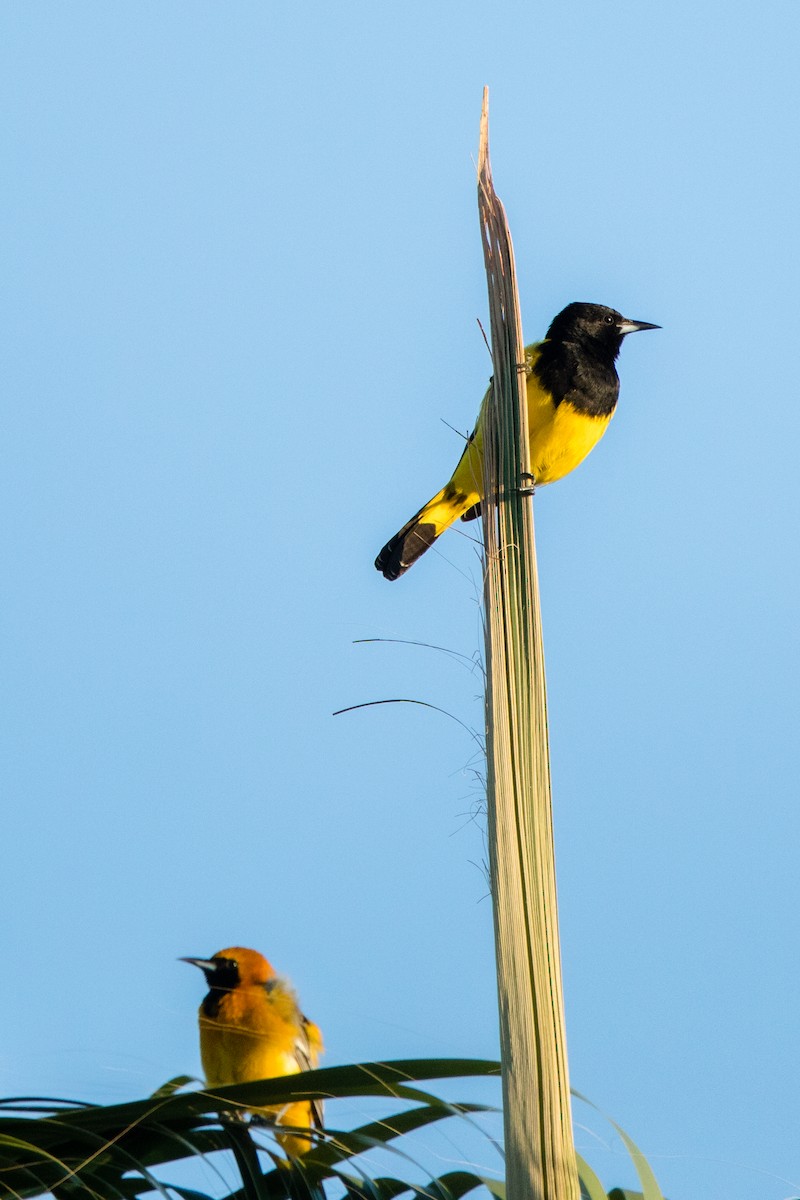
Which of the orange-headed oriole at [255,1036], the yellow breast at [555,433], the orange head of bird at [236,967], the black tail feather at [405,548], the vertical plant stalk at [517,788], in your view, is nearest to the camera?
the vertical plant stalk at [517,788]

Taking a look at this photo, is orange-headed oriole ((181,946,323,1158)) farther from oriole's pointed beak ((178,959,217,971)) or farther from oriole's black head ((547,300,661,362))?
oriole's black head ((547,300,661,362))

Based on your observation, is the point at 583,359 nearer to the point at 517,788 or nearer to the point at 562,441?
the point at 562,441

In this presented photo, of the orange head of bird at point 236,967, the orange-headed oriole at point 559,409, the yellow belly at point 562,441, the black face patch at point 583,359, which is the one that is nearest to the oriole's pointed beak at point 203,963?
the orange head of bird at point 236,967

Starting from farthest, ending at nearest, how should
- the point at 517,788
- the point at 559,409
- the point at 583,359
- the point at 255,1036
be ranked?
the point at 583,359 < the point at 559,409 < the point at 255,1036 < the point at 517,788

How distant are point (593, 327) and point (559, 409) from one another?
645 mm

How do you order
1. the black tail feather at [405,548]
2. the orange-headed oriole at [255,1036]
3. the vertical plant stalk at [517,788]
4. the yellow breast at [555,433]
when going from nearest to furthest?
the vertical plant stalk at [517,788], the orange-headed oriole at [255,1036], the yellow breast at [555,433], the black tail feather at [405,548]

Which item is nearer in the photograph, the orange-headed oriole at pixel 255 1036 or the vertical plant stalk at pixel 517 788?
the vertical plant stalk at pixel 517 788

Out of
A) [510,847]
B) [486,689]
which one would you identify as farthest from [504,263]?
[510,847]

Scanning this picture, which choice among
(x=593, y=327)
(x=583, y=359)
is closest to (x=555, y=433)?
(x=583, y=359)

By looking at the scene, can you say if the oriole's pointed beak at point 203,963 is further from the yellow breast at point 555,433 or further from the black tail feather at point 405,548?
the yellow breast at point 555,433

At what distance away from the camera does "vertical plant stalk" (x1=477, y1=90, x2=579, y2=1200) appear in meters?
1.59

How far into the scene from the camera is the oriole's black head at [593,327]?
504cm

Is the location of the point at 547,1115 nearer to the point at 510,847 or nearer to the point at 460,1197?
the point at 460,1197

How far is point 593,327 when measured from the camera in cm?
514
